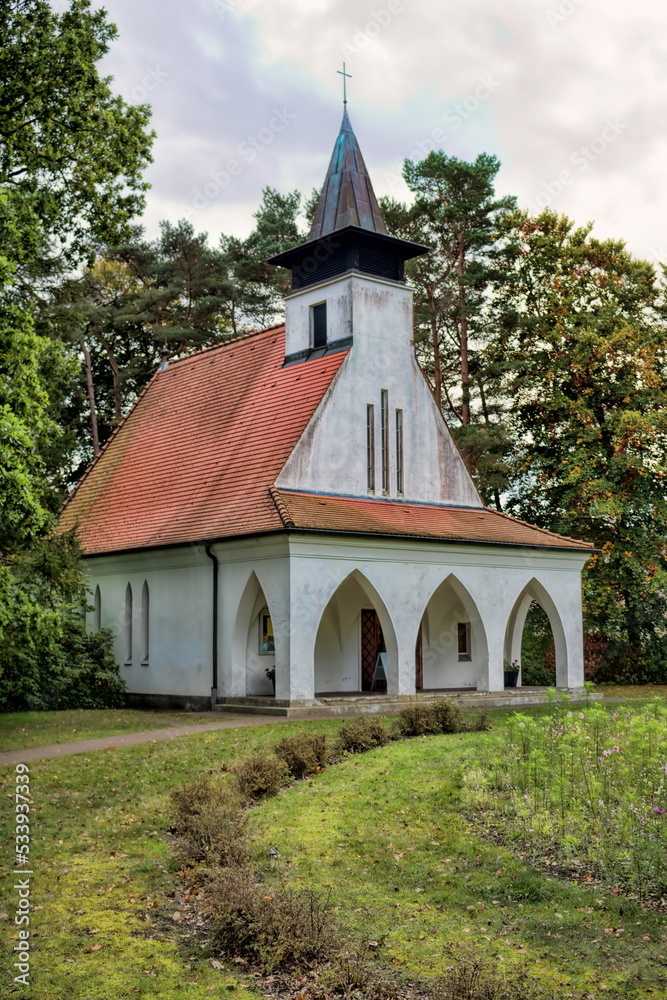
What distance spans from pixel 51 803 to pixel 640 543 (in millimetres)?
26078

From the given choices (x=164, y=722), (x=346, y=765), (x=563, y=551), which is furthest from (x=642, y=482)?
(x=346, y=765)

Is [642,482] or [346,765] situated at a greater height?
[642,482]

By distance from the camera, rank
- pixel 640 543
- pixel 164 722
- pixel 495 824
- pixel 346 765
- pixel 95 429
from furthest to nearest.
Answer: pixel 95 429, pixel 640 543, pixel 164 722, pixel 346 765, pixel 495 824

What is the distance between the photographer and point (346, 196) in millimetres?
26812

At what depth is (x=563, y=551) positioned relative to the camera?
86.5 feet

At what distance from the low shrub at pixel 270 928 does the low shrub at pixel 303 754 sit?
16.8 ft

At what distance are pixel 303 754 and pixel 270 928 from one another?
19.7ft

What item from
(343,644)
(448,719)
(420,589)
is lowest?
(448,719)

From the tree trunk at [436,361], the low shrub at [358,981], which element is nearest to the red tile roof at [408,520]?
the low shrub at [358,981]

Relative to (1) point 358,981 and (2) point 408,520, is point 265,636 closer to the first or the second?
(2) point 408,520

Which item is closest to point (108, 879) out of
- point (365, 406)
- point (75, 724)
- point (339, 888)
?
point (339, 888)

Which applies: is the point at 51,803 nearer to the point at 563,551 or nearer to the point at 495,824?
the point at 495,824

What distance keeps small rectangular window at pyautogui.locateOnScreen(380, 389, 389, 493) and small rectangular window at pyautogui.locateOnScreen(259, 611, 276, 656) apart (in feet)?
13.9

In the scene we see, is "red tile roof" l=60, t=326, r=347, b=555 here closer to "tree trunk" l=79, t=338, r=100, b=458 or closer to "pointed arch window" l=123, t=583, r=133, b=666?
"pointed arch window" l=123, t=583, r=133, b=666
